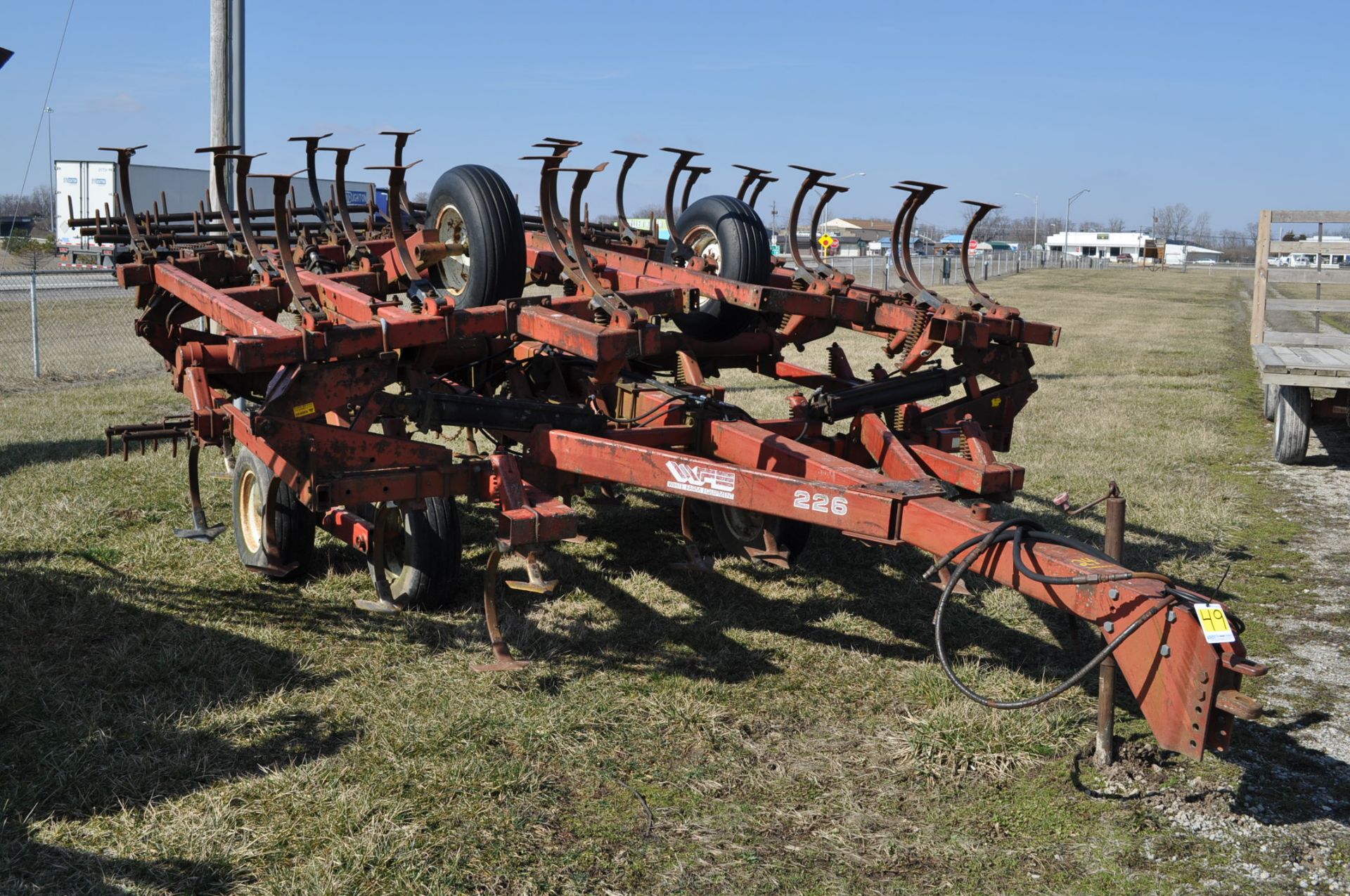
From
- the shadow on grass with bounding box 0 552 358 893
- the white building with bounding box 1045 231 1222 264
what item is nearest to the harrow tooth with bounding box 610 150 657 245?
the shadow on grass with bounding box 0 552 358 893

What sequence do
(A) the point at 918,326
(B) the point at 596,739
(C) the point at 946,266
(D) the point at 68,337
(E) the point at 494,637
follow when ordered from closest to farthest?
(B) the point at 596,739, (E) the point at 494,637, (A) the point at 918,326, (D) the point at 68,337, (C) the point at 946,266

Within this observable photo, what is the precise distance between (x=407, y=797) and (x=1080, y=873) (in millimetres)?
2166

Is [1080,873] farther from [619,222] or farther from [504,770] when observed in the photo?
[619,222]

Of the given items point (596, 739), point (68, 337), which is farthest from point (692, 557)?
point (68, 337)

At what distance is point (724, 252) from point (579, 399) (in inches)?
49.8

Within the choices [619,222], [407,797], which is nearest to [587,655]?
[407,797]

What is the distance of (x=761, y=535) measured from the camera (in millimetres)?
6645

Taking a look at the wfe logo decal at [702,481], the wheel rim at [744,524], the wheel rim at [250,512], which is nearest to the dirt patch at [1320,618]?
the wfe logo decal at [702,481]

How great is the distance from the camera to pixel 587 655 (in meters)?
5.33

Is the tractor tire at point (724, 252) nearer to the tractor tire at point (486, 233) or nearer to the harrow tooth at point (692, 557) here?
the harrow tooth at point (692, 557)

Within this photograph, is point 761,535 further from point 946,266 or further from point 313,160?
point 946,266

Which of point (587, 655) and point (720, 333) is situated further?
point (720, 333)

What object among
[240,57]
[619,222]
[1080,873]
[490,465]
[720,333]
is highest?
[240,57]

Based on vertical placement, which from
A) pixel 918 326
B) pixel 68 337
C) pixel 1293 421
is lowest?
pixel 68 337
